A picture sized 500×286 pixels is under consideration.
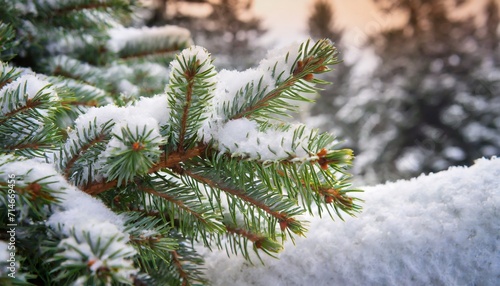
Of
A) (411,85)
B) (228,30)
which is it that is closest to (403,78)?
(411,85)

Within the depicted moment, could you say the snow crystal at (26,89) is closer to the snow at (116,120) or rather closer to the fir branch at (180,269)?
the snow at (116,120)

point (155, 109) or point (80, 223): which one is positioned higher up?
point (155, 109)

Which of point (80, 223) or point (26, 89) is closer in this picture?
point (80, 223)

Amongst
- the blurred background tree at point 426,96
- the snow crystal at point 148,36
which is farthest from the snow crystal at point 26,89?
the blurred background tree at point 426,96

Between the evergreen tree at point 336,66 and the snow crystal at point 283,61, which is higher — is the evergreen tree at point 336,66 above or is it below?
above

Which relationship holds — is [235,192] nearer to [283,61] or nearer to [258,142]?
[258,142]

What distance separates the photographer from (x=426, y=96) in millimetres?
9031

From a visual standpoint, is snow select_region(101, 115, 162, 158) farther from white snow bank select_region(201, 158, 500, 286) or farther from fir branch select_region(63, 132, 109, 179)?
white snow bank select_region(201, 158, 500, 286)

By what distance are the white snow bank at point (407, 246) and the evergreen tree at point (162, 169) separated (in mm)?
115

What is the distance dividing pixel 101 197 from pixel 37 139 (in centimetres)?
18

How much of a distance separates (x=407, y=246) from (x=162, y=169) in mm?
500

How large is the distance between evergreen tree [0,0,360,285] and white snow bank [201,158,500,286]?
0.38 ft

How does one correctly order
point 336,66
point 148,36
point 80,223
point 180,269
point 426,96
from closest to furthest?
point 80,223 → point 180,269 → point 148,36 → point 426,96 → point 336,66

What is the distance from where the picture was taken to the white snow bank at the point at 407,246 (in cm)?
79
